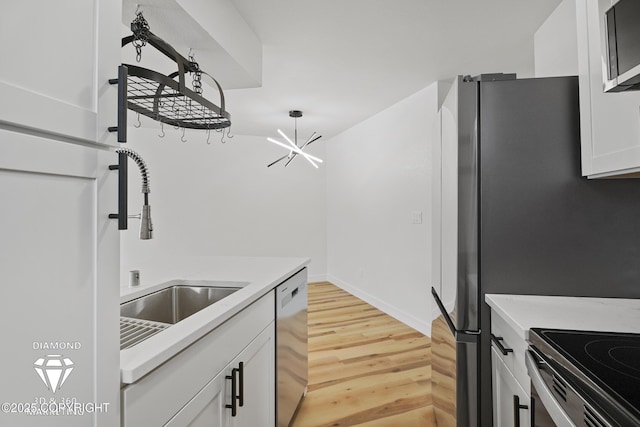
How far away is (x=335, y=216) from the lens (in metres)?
5.72

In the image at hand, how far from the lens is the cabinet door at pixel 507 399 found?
3.46 ft

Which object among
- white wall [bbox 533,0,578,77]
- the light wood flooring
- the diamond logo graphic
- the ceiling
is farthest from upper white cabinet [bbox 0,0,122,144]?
white wall [bbox 533,0,578,77]

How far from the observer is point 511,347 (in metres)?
1.19

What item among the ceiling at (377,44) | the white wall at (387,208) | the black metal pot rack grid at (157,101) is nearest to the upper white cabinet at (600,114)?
the ceiling at (377,44)

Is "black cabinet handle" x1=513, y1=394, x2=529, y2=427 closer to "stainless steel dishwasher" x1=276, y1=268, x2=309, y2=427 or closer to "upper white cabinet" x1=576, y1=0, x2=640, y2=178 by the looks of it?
"upper white cabinet" x1=576, y1=0, x2=640, y2=178

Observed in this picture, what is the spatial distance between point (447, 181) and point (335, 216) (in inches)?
160

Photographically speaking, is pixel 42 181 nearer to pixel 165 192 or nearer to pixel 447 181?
pixel 447 181

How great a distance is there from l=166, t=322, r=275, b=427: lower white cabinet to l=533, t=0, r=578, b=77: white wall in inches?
87.4

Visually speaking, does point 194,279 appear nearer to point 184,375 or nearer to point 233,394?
point 233,394

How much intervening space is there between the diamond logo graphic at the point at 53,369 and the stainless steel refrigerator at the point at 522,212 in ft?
4.41

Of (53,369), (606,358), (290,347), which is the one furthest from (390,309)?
(53,369)

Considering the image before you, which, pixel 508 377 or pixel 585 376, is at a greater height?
pixel 585 376

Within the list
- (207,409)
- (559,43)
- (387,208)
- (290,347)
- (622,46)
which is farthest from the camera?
(387,208)

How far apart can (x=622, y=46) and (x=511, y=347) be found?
0.96 metres
